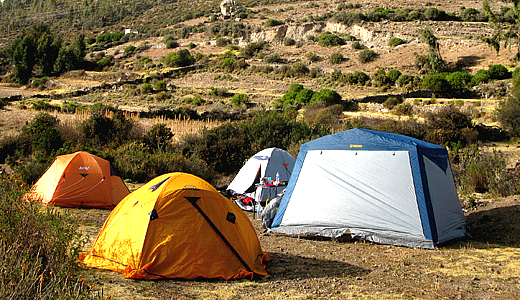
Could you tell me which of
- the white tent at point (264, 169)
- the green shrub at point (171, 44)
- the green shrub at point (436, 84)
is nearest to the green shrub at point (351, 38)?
the green shrub at point (436, 84)

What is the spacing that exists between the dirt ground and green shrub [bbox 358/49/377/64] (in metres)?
44.1

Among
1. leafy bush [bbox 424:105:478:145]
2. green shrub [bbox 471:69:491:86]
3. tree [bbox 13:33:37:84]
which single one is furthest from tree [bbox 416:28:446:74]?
tree [bbox 13:33:37:84]

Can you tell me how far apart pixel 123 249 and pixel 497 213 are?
25.1 ft

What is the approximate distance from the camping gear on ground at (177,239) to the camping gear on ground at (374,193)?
2.45m

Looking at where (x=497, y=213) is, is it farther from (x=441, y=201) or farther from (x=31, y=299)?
(x=31, y=299)

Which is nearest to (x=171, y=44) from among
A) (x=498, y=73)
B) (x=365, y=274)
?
(x=498, y=73)

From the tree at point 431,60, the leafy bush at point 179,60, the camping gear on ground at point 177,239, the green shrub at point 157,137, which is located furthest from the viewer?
the leafy bush at point 179,60

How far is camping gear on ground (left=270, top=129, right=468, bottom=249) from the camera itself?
798 centimetres

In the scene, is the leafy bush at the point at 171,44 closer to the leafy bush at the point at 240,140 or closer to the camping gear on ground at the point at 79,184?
the leafy bush at the point at 240,140

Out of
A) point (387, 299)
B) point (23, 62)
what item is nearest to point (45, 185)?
point (387, 299)

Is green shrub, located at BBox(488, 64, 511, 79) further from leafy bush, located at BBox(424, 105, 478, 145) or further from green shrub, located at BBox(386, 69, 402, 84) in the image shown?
leafy bush, located at BBox(424, 105, 478, 145)

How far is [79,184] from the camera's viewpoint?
35.7 ft

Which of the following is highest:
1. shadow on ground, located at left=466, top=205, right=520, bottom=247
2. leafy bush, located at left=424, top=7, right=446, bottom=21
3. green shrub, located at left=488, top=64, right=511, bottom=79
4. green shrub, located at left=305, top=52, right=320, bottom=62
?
leafy bush, located at left=424, top=7, right=446, bottom=21

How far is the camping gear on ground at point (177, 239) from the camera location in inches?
229
